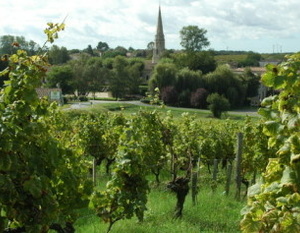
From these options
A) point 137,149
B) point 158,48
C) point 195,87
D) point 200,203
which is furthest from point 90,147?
point 158,48

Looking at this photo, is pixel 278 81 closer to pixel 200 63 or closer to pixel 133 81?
pixel 200 63

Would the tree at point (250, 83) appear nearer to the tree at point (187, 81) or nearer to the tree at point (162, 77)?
the tree at point (187, 81)

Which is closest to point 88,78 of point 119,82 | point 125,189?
point 119,82

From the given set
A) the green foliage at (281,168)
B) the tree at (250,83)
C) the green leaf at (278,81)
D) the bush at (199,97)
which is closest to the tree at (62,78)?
the bush at (199,97)

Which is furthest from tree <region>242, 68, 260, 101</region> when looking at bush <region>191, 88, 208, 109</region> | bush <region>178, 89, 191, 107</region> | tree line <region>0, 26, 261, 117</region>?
bush <region>178, 89, 191, 107</region>

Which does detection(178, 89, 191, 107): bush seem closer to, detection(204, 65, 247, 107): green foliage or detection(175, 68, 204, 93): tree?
detection(175, 68, 204, 93): tree

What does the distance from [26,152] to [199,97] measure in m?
56.2

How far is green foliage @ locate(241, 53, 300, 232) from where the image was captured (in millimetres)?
2668

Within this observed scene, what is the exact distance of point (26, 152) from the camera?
355 centimetres

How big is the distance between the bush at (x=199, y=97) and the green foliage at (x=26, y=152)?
55747 mm

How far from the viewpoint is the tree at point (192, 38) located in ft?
308

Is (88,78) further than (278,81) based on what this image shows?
Yes

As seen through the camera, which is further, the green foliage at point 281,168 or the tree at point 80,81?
the tree at point 80,81

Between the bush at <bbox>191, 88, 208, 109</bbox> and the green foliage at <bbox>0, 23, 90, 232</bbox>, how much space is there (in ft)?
183
